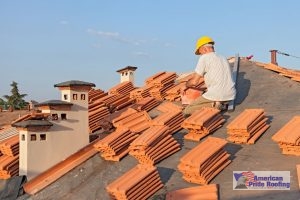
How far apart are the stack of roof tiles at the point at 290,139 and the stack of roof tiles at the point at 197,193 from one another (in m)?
1.41

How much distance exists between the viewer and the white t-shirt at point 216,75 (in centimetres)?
802

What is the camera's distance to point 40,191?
273 inches

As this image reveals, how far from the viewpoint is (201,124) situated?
702cm

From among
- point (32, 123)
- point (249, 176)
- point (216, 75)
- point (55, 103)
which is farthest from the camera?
point (216, 75)

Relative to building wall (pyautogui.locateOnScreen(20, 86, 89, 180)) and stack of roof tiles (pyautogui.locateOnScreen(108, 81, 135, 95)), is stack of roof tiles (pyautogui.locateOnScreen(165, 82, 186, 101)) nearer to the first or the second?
stack of roof tiles (pyautogui.locateOnScreen(108, 81, 135, 95))

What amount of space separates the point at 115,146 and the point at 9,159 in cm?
275

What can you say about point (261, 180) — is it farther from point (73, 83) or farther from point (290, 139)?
point (73, 83)

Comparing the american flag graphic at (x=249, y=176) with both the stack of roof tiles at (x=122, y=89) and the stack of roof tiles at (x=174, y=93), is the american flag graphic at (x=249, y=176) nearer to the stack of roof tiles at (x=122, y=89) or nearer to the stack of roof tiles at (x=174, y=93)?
the stack of roof tiles at (x=174, y=93)

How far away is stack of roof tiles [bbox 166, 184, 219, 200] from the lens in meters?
4.90

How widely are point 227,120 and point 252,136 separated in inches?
52.4

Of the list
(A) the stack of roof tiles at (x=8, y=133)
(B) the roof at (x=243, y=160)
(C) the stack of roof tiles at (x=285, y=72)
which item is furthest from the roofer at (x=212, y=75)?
(A) the stack of roof tiles at (x=8, y=133)

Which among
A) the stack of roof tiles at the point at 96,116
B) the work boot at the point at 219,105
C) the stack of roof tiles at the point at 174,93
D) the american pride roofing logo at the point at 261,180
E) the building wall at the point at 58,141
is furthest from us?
the stack of roof tiles at the point at 174,93

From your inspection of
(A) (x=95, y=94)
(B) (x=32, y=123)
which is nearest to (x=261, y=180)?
(B) (x=32, y=123)

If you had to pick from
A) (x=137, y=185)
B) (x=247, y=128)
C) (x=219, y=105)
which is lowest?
(x=137, y=185)
